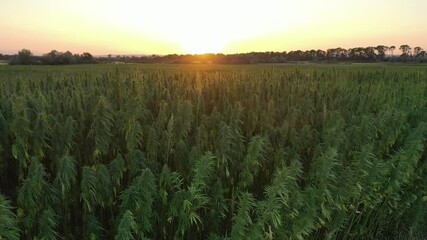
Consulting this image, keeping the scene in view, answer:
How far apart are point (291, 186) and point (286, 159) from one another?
0.47m

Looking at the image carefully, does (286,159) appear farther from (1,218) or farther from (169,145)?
(1,218)

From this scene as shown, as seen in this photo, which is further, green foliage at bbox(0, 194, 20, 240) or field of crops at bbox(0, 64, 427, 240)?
field of crops at bbox(0, 64, 427, 240)

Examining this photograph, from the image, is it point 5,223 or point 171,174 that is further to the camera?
point 171,174

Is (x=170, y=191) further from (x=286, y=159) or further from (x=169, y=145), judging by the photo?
(x=286, y=159)

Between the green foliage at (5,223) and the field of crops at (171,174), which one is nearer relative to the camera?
the green foliage at (5,223)

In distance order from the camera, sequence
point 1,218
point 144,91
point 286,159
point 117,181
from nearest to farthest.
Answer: point 1,218
point 117,181
point 286,159
point 144,91

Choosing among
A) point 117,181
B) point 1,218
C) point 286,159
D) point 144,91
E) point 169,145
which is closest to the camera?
point 1,218

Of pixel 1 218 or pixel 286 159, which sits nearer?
pixel 1 218

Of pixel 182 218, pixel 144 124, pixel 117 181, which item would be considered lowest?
pixel 182 218

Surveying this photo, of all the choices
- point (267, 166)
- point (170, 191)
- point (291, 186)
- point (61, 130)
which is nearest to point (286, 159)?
point (267, 166)

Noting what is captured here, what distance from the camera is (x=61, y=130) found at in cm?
256

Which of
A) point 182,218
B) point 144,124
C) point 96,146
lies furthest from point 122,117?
point 182,218

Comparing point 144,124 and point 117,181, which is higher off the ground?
point 144,124

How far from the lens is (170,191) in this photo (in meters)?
2.48
